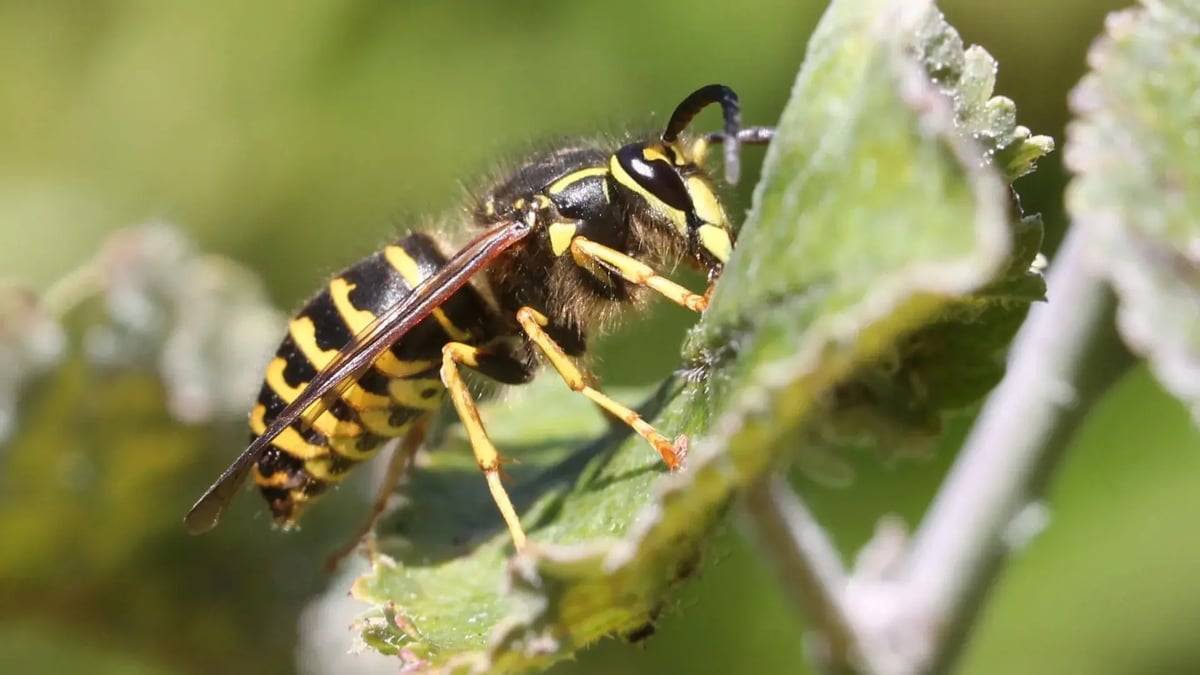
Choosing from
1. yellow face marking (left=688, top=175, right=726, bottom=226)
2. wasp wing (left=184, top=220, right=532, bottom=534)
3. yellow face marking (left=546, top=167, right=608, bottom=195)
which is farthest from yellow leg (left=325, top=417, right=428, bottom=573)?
yellow face marking (left=688, top=175, right=726, bottom=226)

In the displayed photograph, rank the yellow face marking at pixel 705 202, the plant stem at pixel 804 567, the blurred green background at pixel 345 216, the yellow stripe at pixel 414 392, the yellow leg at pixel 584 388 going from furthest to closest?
1. the blurred green background at pixel 345 216
2. the yellow stripe at pixel 414 392
3. the yellow face marking at pixel 705 202
4. the yellow leg at pixel 584 388
5. the plant stem at pixel 804 567

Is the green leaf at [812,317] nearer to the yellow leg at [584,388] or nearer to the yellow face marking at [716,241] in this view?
the yellow leg at [584,388]

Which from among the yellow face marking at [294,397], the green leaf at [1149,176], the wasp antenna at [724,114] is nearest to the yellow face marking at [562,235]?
the wasp antenna at [724,114]

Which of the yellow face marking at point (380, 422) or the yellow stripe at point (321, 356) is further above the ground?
the yellow stripe at point (321, 356)

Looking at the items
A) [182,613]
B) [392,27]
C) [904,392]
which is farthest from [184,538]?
[392,27]

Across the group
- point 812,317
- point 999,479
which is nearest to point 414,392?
point 999,479

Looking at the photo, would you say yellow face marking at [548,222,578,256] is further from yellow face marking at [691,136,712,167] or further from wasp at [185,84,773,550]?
yellow face marking at [691,136,712,167]
